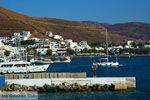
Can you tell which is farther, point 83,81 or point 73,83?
point 73,83

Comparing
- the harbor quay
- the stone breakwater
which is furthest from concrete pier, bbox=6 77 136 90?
the stone breakwater

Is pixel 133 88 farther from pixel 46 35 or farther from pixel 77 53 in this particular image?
pixel 46 35

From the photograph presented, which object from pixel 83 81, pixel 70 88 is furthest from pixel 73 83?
pixel 83 81

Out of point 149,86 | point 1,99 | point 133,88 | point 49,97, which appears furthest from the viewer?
point 149,86

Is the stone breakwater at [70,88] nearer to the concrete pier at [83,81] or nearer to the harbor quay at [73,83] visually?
the harbor quay at [73,83]

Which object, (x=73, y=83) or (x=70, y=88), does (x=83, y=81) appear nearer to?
(x=73, y=83)

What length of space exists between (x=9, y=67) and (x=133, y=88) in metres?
25.4

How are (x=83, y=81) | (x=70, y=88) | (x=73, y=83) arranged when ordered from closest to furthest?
(x=70, y=88) → (x=83, y=81) → (x=73, y=83)

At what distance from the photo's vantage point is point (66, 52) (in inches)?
5595

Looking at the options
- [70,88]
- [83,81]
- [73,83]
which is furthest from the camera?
[73,83]

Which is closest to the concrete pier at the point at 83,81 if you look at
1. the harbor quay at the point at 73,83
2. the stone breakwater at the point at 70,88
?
the harbor quay at the point at 73,83

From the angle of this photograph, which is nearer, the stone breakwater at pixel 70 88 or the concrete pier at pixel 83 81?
the stone breakwater at pixel 70 88

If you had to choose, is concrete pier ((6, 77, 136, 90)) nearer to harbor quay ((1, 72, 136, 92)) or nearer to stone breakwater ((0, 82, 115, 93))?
harbor quay ((1, 72, 136, 92))

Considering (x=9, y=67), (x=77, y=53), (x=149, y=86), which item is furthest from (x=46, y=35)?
(x=149, y=86)
